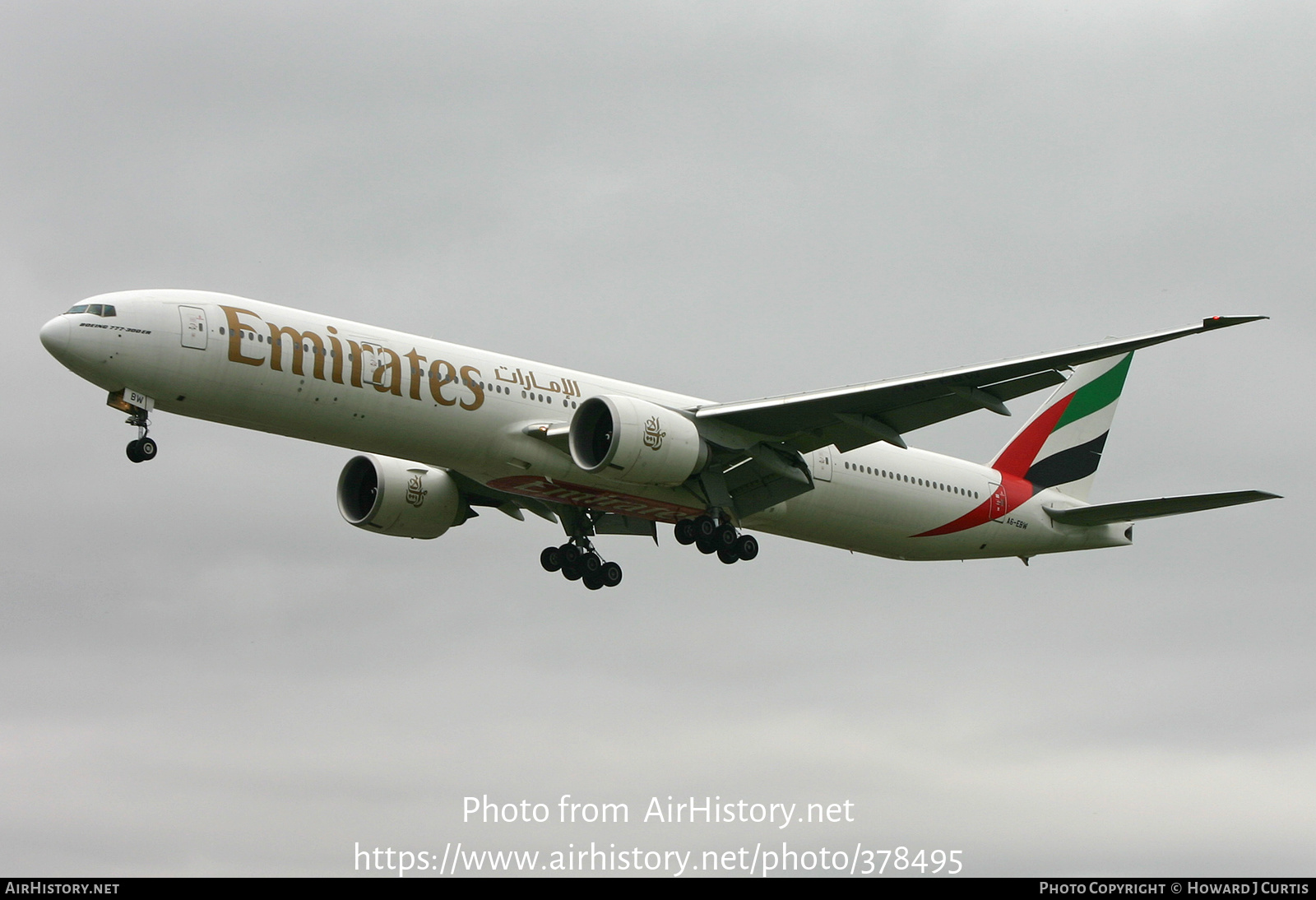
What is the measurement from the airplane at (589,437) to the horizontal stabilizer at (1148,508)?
0.24 ft

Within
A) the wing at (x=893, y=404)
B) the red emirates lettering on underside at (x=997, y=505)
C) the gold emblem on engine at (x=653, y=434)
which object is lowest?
the gold emblem on engine at (x=653, y=434)

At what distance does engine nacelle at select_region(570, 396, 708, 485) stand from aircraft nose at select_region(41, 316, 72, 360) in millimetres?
10349

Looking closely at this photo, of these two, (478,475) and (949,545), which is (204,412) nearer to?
(478,475)

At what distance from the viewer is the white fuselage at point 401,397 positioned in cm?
2930

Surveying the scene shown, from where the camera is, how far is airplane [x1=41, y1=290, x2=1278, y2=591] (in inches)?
1164

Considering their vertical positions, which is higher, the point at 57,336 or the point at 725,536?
the point at 725,536

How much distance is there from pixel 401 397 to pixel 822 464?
1118cm

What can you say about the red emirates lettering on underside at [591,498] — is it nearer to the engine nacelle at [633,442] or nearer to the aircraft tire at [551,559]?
the engine nacelle at [633,442]

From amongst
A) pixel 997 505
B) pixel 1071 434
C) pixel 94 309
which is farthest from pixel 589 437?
pixel 1071 434

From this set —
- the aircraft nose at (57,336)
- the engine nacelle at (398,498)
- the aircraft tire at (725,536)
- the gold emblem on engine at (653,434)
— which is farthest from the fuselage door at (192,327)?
the aircraft tire at (725,536)

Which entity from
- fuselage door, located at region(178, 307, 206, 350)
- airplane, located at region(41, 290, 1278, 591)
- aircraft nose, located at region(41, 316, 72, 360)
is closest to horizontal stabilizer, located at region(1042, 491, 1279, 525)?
airplane, located at region(41, 290, 1278, 591)

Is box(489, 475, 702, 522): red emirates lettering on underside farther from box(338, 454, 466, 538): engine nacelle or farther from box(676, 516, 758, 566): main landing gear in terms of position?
box(338, 454, 466, 538): engine nacelle

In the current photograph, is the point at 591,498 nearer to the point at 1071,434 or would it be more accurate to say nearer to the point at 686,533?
the point at 686,533

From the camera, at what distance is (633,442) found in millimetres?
31938
